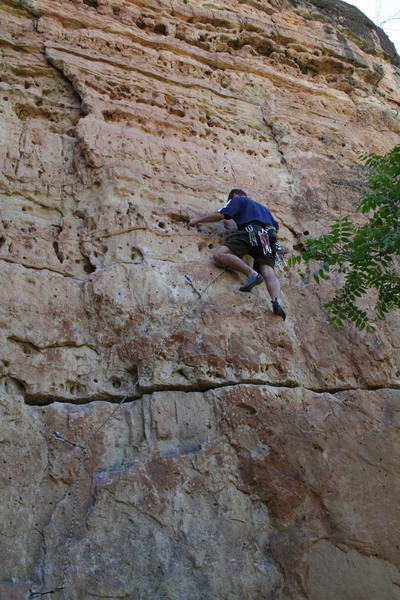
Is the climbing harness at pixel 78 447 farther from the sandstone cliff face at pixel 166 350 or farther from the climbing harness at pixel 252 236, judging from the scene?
the climbing harness at pixel 252 236

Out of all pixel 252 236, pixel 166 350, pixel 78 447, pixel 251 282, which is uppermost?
pixel 252 236

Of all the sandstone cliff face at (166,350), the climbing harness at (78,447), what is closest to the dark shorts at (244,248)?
the sandstone cliff face at (166,350)

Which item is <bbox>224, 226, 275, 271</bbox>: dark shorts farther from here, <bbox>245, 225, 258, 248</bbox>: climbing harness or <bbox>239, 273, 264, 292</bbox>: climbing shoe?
<bbox>239, 273, 264, 292</bbox>: climbing shoe

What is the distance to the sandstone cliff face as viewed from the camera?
3.71 metres

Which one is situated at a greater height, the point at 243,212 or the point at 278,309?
the point at 243,212

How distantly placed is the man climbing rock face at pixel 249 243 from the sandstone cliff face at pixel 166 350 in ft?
0.43

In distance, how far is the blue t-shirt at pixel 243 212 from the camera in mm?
5363

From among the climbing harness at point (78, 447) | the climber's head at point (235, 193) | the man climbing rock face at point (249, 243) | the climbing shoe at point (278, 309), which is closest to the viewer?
the climbing harness at point (78, 447)

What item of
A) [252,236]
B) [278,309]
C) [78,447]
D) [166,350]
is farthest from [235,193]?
[78,447]

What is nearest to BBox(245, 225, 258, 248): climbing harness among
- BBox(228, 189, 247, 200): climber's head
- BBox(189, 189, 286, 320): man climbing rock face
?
BBox(189, 189, 286, 320): man climbing rock face

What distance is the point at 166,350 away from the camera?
4.52 metres

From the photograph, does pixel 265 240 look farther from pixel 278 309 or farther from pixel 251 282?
pixel 278 309

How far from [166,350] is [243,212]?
1.60 m

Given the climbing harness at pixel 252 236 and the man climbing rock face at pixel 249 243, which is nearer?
the man climbing rock face at pixel 249 243
